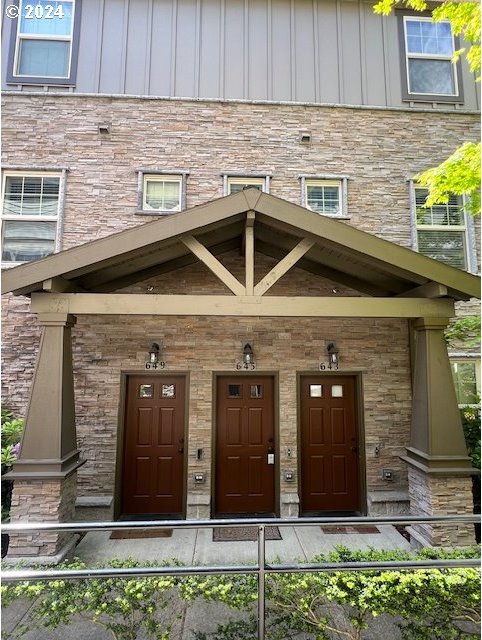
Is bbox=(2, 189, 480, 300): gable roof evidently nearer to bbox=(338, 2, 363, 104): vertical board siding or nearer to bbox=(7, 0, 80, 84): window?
bbox=(338, 2, 363, 104): vertical board siding

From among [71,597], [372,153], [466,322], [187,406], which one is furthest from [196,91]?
[71,597]

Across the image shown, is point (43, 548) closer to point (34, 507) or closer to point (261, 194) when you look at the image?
point (34, 507)

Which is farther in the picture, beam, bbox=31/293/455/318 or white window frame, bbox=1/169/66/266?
white window frame, bbox=1/169/66/266

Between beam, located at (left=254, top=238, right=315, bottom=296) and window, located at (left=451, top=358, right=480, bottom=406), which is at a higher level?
beam, located at (left=254, top=238, right=315, bottom=296)

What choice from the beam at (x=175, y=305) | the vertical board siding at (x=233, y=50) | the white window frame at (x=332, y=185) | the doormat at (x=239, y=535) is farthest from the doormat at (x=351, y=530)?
the vertical board siding at (x=233, y=50)

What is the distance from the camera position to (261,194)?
180 inches

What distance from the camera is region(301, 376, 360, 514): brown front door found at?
20.0ft

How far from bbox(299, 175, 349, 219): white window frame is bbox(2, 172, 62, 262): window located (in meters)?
4.44

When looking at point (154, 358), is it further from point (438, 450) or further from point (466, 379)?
point (466, 379)

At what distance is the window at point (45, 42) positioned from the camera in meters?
6.78

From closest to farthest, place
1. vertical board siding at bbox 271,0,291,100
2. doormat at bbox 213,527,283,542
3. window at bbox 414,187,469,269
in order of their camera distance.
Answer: doormat at bbox 213,527,283,542 → window at bbox 414,187,469,269 → vertical board siding at bbox 271,0,291,100

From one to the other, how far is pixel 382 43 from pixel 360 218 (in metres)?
3.61

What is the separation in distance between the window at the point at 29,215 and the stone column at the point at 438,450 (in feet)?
20.6

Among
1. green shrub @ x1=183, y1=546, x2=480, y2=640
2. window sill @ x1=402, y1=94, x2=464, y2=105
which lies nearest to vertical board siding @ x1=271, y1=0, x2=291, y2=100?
window sill @ x1=402, y1=94, x2=464, y2=105
